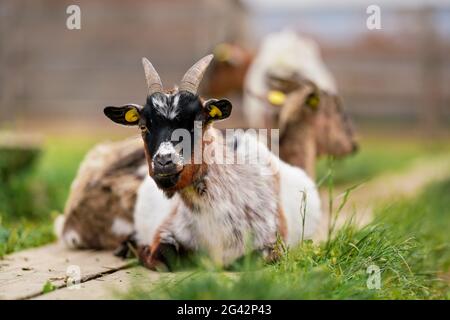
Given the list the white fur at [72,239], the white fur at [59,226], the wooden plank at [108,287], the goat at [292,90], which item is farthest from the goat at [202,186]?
the goat at [292,90]

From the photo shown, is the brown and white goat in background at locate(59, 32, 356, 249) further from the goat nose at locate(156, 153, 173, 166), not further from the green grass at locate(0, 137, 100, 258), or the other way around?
the goat nose at locate(156, 153, 173, 166)

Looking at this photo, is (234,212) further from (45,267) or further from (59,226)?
(59,226)

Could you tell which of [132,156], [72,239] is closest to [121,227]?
[72,239]

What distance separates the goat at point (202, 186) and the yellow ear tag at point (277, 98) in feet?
6.10

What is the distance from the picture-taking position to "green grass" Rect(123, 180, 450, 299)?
383 centimetres

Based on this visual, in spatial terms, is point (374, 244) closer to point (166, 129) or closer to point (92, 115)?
point (166, 129)

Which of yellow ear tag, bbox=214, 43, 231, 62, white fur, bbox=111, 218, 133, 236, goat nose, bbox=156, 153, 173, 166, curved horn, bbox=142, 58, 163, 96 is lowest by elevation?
white fur, bbox=111, 218, 133, 236

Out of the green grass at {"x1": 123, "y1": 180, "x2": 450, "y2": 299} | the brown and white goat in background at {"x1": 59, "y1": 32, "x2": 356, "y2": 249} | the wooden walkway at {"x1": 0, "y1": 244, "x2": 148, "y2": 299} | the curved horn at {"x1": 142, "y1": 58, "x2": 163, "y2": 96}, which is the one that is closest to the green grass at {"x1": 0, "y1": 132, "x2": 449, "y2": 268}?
the wooden walkway at {"x1": 0, "y1": 244, "x2": 148, "y2": 299}

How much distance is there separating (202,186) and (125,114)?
707 mm

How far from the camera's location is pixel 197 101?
4703 mm

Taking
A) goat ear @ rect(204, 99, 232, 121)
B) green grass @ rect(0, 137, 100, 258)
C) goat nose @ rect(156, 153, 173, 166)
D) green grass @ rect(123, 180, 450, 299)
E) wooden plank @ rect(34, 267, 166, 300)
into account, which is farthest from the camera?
green grass @ rect(0, 137, 100, 258)

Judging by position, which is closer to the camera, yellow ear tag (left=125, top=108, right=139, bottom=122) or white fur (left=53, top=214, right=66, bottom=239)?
yellow ear tag (left=125, top=108, right=139, bottom=122)

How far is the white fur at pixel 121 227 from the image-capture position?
6.21 meters

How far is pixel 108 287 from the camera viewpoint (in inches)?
170
